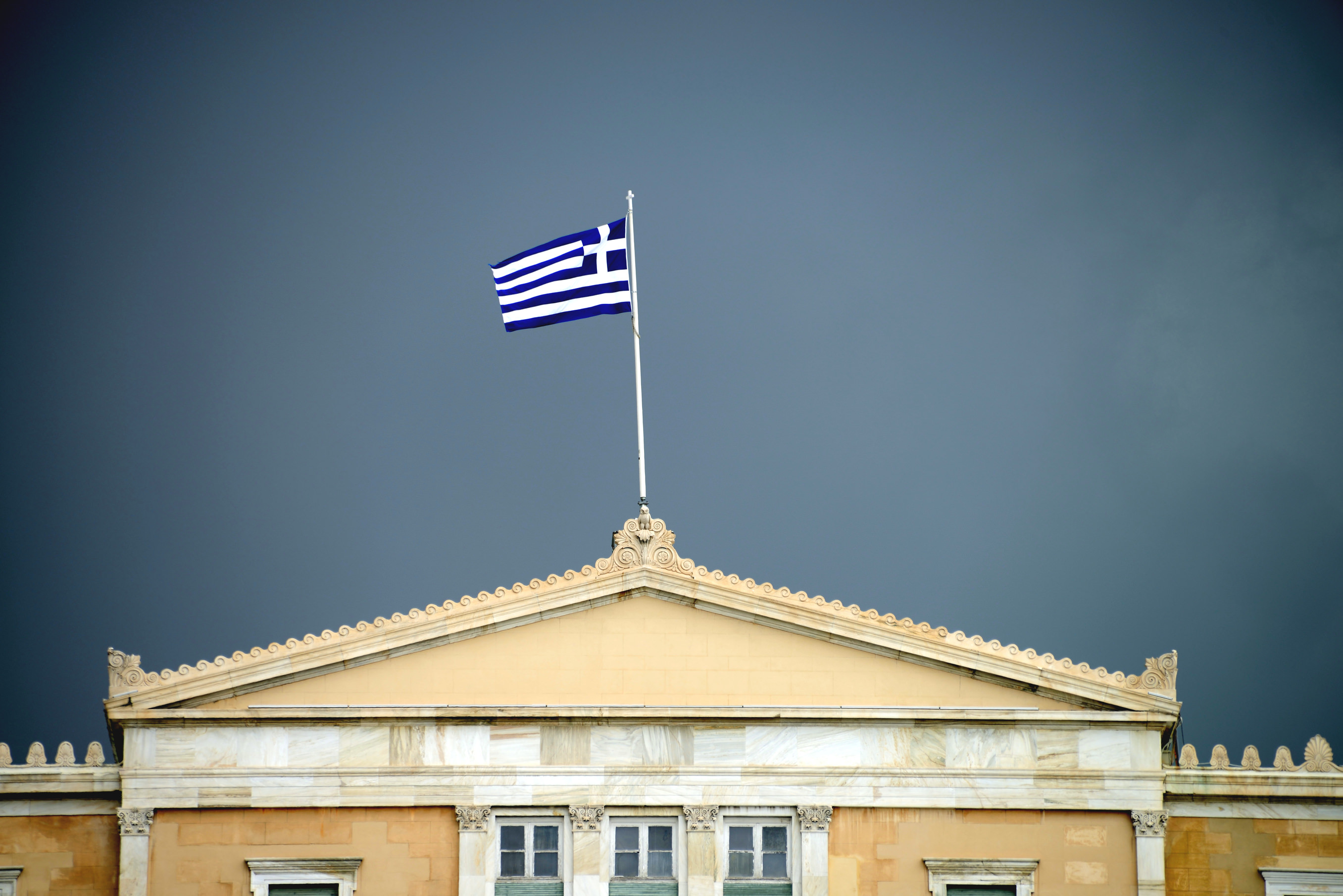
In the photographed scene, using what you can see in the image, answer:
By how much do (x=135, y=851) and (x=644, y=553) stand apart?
10.2 meters

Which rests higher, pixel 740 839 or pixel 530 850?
pixel 740 839

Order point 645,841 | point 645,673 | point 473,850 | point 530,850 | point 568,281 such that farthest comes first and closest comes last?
point 568,281 → point 645,673 → point 645,841 → point 530,850 → point 473,850

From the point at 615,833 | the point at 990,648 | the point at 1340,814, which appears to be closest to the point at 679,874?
the point at 615,833

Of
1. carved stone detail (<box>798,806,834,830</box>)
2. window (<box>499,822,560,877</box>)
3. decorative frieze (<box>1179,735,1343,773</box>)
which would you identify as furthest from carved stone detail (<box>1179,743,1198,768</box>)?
window (<box>499,822,560,877</box>)

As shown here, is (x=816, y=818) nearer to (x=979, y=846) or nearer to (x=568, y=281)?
(x=979, y=846)

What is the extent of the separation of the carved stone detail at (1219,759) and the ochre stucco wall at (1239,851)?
95 cm

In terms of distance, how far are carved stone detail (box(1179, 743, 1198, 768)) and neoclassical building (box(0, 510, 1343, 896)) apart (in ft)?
0.24

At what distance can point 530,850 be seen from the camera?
31.7 metres

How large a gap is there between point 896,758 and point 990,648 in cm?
256

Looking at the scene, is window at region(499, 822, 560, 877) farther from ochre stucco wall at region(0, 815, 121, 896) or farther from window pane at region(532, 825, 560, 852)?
ochre stucco wall at region(0, 815, 121, 896)

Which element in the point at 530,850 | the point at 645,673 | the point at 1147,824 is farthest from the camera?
the point at 645,673

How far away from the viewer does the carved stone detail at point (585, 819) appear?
3159 centimetres

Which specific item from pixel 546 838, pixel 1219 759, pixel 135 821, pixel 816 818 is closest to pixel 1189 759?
pixel 1219 759

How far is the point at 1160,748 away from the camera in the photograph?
105 feet
